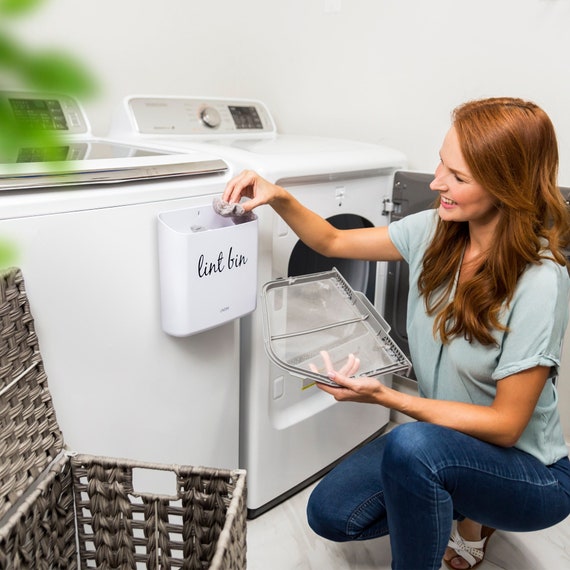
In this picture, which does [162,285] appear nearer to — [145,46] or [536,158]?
[536,158]

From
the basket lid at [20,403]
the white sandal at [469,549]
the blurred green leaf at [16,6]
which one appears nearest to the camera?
the blurred green leaf at [16,6]

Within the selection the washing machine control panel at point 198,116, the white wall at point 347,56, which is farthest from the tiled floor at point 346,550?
the washing machine control panel at point 198,116

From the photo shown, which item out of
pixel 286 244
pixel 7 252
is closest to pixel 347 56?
pixel 286 244

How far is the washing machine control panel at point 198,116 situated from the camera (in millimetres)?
1646

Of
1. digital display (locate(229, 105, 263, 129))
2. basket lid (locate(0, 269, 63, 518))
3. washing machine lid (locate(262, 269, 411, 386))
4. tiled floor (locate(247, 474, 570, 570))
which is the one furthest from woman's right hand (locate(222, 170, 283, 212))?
tiled floor (locate(247, 474, 570, 570))

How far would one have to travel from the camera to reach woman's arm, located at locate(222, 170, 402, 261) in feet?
3.98

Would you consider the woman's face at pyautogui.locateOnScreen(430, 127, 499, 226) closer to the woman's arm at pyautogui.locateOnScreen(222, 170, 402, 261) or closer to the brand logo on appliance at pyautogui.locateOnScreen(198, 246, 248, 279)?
the woman's arm at pyautogui.locateOnScreen(222, 170, 402, 261)

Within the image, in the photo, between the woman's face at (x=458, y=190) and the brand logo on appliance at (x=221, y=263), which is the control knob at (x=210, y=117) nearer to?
the brand logo on appliance at (x=221, y=263)

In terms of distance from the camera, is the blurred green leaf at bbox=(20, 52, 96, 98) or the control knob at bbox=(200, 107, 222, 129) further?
the control knob at bbox=(200, 107, 222, 129)

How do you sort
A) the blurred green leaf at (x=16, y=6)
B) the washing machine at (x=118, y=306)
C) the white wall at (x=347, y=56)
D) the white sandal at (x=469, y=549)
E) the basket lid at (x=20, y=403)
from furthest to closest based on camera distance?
the white wall at (x=347, y=56)
the white sandal at (x=469, y=549)
the washing machine at (x=118, y=306)
the basket lid at (x=20, y=403)
the blurred green leaf at (x=16, y=6)

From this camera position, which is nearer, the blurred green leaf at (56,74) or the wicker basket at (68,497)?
the blurred green leaf at (56,74)

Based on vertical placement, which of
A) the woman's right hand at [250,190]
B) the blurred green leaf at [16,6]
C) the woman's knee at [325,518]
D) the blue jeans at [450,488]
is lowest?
the woman's knee at [325,518]

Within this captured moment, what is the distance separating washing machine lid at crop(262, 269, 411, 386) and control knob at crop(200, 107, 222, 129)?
2.21 feet

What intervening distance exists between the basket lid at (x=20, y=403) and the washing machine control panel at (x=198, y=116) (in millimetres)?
838
